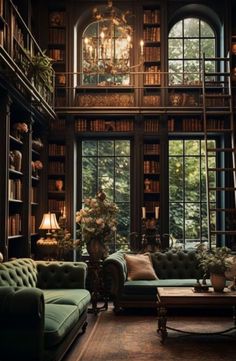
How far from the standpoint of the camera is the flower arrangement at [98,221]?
23.8 feet

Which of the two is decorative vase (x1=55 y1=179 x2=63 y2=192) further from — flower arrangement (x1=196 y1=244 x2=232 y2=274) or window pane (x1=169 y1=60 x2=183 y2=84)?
flower arrangement (x1=196 y1=244 x2=232 y2=274)

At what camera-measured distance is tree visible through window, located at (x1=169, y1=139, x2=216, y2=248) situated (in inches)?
378

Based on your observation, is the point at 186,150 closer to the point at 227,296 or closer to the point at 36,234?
the point at 36,234

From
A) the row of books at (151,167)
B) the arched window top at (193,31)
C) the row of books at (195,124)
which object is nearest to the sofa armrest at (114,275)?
the row of books at (151,167)

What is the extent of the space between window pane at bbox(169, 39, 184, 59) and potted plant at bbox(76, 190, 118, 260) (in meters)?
3.71

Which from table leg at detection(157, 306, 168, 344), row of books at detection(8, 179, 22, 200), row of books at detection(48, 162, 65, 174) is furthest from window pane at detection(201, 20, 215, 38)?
table leg at detection(157, 306, 168, 344)

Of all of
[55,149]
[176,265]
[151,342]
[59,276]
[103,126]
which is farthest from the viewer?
[103,126]

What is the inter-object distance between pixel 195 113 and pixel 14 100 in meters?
3.64

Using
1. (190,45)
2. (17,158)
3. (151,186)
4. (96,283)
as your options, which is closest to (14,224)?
(17,158)

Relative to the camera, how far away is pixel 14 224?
282 inches

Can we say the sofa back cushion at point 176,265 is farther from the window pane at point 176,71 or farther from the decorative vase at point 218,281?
the window pane at point 176,71

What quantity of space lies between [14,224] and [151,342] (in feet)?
9.12

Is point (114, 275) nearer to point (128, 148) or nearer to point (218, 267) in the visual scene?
point (218, 267)

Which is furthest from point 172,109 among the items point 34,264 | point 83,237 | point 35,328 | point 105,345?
point 35,328
